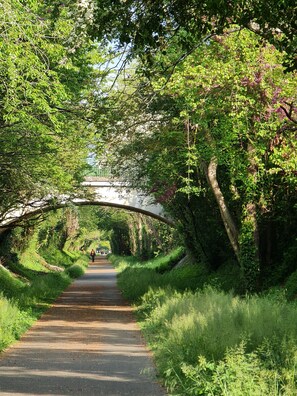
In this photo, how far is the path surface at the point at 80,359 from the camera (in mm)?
10469

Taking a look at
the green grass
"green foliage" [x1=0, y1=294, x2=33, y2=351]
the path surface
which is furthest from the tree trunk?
"green foliage" [x1=0, y1=294, x2=33, y2=351]

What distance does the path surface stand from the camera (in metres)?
10.5

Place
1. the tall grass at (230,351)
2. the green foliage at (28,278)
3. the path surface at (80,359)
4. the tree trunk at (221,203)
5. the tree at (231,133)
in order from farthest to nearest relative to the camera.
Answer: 1. the tree trunk at (221,203)
2. the green foliage at (28,278)
3. the tree at (231,133)
4. the path surface at (80,359)
5. the tall grass at (230,351)

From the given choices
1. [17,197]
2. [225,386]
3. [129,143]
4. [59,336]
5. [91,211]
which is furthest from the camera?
[91,211]

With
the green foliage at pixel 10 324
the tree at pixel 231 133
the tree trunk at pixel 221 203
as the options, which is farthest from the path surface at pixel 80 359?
the tree at pixel 231 133

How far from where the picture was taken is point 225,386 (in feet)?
27.2

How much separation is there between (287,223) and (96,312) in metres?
6.95

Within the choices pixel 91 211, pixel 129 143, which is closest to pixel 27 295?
pixel 129 143

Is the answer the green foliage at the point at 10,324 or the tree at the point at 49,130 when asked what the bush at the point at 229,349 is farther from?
the tree at the point at 49,130

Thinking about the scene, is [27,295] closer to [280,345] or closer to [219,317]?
[219,317]

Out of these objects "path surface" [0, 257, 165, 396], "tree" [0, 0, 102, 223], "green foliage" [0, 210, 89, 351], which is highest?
"tree" [0, 0, 102, 223]

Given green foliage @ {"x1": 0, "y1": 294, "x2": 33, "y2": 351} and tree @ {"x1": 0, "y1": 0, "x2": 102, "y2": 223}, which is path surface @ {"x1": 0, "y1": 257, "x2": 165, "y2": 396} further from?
tree @ {"x1": 0, "y1": 0, "x2": 102, "y2": 223}

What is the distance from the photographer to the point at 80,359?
13609mm

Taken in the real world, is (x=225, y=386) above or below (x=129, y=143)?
below
